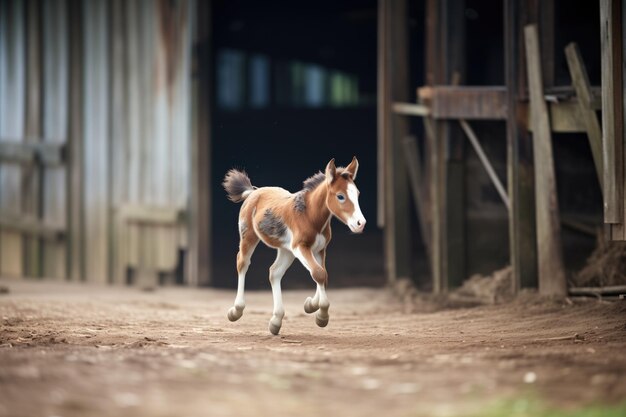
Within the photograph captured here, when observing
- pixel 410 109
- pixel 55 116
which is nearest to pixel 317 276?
pixel 410 109

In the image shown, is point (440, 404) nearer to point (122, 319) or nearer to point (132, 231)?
point (122, 319)

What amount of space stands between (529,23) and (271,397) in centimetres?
677

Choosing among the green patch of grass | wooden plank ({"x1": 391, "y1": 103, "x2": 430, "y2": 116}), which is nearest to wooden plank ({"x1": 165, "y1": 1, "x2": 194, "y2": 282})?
wooden plank ({"x1": 391, "y1": 103, "x2": 430, "y2": 116})

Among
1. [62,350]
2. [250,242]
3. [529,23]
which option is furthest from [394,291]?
[62,350]

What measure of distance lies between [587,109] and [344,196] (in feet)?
10.7

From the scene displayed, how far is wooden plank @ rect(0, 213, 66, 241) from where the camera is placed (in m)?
16.9

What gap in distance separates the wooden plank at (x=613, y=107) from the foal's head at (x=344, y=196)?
239 cm

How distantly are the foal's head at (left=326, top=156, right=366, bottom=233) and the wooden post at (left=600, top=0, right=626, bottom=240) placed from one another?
7.84ft

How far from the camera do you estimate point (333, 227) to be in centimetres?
2070

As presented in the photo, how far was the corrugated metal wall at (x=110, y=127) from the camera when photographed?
15.8 meters

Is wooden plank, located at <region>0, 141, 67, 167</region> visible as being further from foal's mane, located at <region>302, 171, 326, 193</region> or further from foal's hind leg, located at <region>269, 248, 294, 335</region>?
foal's mane, located at <region>302, 171, 326, 193</region>

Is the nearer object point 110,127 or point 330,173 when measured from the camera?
point 330,173

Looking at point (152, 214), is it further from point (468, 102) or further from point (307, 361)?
point (307, 361)

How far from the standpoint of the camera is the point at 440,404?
6.24 metres
